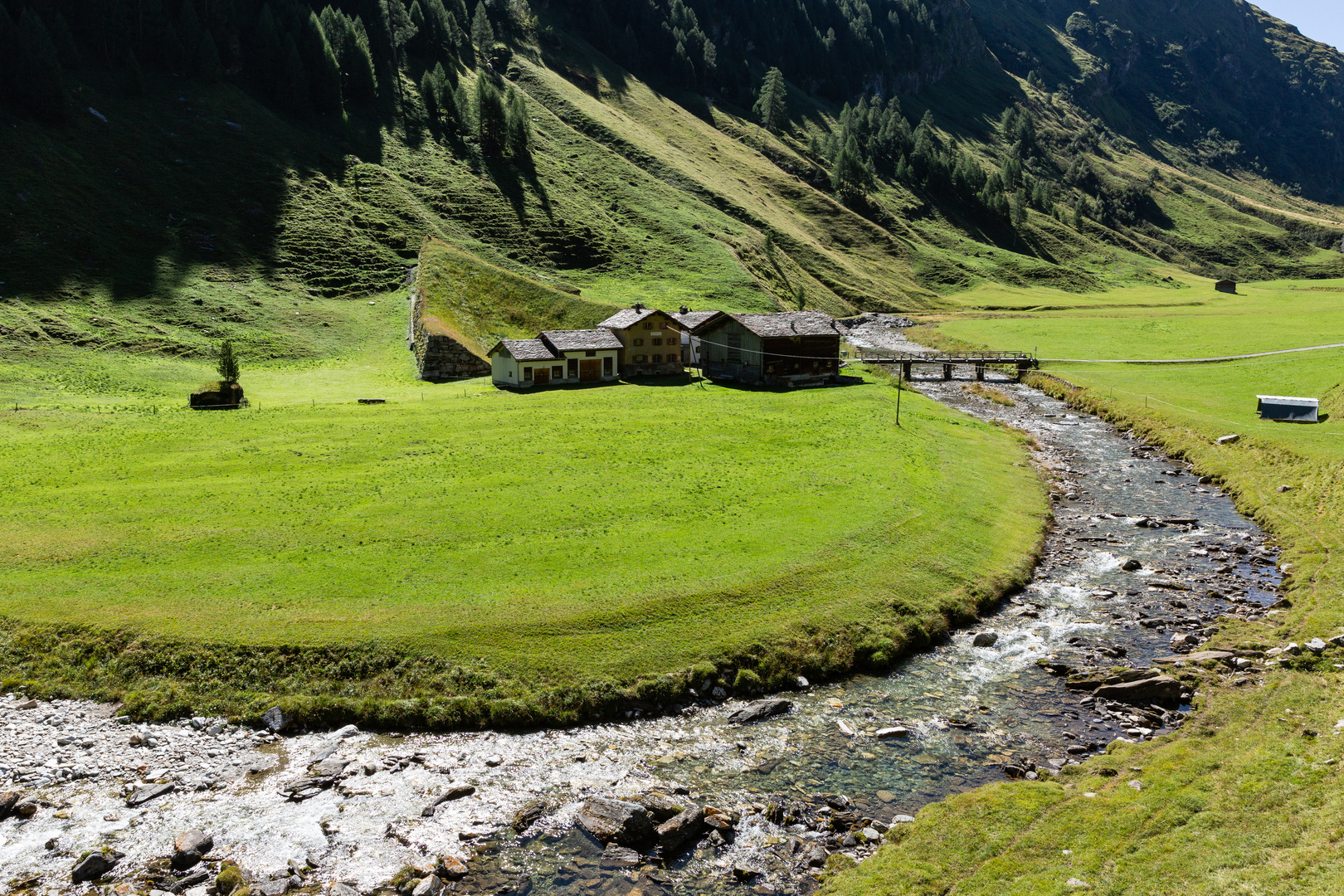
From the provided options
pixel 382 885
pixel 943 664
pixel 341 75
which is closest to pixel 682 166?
pixel 341 75

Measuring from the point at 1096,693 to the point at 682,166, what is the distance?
180 m

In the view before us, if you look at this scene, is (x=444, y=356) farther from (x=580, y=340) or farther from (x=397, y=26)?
(x=397, y=26)

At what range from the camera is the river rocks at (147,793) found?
23203mm

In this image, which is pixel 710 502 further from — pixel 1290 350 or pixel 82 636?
pixel 1290 350

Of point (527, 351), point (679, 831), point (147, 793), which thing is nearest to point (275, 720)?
point (147, 793)

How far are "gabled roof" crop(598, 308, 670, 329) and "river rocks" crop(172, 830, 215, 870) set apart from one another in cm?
7621

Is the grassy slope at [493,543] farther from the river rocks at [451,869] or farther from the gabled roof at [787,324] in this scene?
the gabled roof at [787,324]

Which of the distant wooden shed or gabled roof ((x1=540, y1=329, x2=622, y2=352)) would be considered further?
gabled roof ((x1=540, y1=329, x2=622, y2=352))

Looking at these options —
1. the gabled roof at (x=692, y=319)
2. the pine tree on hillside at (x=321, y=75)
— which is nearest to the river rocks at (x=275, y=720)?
the gabled roof at (x=692, y=319)

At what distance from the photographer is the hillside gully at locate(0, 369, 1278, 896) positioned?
20688 millimetres

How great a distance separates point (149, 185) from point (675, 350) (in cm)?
8868

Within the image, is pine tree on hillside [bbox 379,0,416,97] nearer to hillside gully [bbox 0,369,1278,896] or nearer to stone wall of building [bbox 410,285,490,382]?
stone wall of building [bbox 410,285,490,382]

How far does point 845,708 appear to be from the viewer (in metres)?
29.0

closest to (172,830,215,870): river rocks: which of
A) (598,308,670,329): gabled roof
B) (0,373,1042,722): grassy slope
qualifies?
(0,373,1042,722): grassy slope
